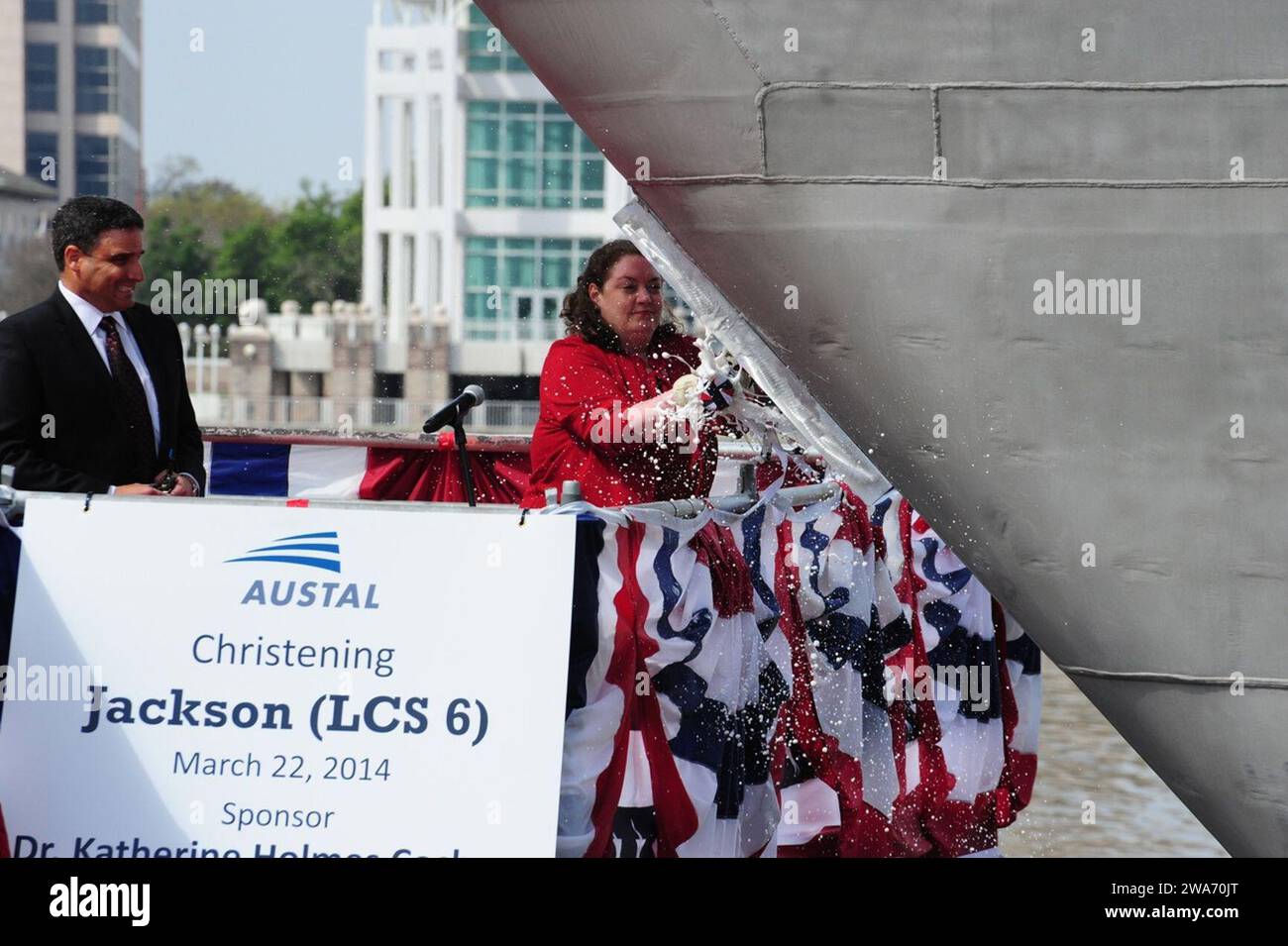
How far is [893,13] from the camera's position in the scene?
15.6 feet

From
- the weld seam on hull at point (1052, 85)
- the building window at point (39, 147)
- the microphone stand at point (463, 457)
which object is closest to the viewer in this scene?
the weld seam on hull at point (1052, 85)

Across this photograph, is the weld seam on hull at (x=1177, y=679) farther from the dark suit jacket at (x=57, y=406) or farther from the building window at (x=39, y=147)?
the building window at (x=39, y=147)

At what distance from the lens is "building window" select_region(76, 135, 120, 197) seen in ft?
307

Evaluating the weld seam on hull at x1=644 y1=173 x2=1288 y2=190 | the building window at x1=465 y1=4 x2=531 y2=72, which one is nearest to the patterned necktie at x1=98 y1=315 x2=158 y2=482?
the weld seam on hull at x1=644 y1=173 x2=1288 y2=190

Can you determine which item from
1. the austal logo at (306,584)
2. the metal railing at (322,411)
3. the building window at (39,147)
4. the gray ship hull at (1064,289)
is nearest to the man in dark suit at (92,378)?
the austal logo at (306,584)

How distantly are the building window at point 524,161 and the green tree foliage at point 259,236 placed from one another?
18612mm

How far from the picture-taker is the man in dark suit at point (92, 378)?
5344mm

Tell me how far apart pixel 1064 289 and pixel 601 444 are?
1.67 m

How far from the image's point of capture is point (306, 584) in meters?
4.40

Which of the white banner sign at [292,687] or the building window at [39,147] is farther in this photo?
the building window at [39,147]

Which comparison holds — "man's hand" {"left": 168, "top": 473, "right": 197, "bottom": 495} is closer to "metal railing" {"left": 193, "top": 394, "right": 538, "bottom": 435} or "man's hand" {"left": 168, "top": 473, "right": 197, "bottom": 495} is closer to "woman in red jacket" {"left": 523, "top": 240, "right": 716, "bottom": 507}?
"woman in red jacket" {"left": 523, "top": 240, "right": 716, "bottom": 507}

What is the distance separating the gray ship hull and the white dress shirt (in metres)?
1.93

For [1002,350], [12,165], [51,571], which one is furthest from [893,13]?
[12,165]

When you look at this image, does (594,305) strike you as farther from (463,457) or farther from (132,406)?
(132,406)
